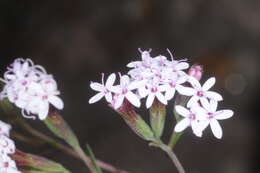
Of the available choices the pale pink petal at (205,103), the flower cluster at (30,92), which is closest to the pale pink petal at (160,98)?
the pale pink petal at (205,103)

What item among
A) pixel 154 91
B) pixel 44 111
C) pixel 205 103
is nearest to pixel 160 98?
pixel 154 91

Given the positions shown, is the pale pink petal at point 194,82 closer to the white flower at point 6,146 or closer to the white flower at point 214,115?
the white flower at point 214,115

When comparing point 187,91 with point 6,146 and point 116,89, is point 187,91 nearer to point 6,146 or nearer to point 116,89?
point 116,89

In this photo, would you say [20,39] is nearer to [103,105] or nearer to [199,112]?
[103,105]

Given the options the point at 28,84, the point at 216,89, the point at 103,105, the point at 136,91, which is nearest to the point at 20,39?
the point at 103,105

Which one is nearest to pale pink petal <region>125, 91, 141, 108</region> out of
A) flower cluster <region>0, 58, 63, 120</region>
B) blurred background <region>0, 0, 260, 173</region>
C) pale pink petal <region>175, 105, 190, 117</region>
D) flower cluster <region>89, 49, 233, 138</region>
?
flower cluster <region>89, 49, 233, 138</region>

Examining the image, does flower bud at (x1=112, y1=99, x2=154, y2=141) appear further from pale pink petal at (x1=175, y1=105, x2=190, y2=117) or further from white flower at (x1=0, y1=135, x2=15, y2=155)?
white flower at (x1=0, y1=135, x2=15, y2=155)
